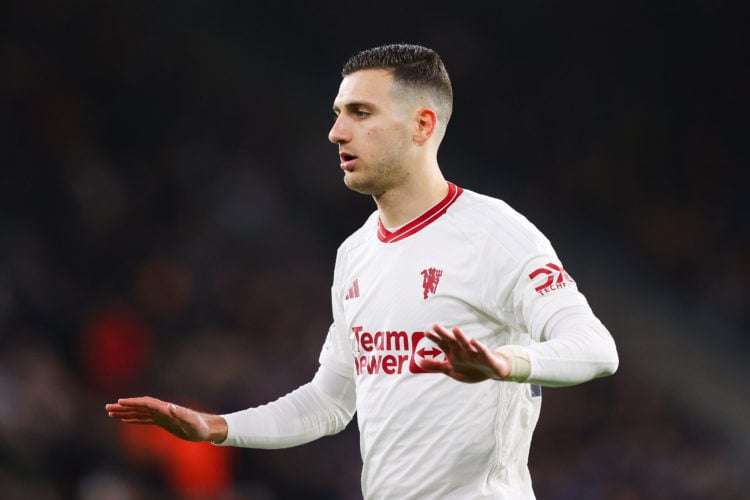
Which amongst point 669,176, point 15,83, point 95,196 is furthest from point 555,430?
point 15,83

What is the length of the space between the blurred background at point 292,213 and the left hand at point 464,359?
13.1ft

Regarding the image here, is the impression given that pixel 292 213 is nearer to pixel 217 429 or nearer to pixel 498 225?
pixel 217 429

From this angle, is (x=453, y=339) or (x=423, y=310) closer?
(x=453, y=339)

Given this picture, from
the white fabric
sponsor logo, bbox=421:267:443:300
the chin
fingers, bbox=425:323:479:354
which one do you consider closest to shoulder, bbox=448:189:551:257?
the white fabric

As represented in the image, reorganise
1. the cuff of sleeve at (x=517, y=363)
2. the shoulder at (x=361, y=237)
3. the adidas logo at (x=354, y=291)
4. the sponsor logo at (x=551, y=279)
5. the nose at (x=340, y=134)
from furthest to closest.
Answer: the shoulder at (x=361, y=237)
the adidas logo at (x=354, y=291)
the nose at (x=340, y=134)
the sponsor logo at (x=551, y=279)
the cuff of sleeve at (x=517, y=363)

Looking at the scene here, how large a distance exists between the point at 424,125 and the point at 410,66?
0.65ft

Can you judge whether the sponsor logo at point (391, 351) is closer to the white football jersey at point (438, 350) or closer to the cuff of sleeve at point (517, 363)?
the white football jersey at point (438, 350)

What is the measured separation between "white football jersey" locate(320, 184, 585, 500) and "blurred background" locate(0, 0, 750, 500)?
10.7 ft

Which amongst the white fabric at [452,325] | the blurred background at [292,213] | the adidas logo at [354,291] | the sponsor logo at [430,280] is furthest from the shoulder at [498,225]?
the blurred background at [292,213]

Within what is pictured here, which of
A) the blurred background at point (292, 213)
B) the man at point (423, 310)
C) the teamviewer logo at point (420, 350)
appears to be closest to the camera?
the man at point (423, 310)

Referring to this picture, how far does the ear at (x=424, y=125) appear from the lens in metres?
3.40

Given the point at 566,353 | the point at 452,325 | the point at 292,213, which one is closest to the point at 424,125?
the point at 452,325

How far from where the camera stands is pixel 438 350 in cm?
314

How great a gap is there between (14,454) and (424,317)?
11.8 feet
